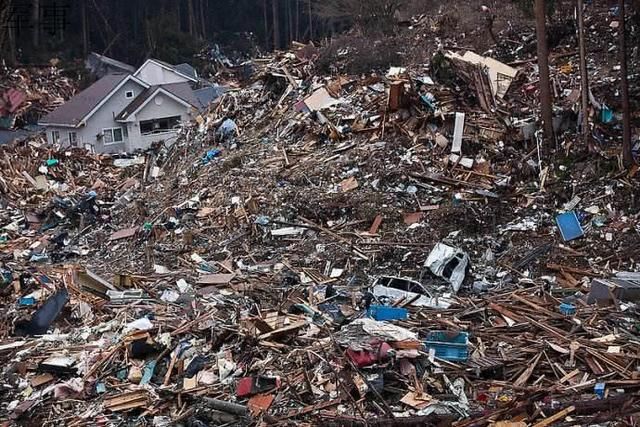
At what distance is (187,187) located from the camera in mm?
14070

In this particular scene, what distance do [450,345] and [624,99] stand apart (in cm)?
556

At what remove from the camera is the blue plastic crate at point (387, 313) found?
8.25 m

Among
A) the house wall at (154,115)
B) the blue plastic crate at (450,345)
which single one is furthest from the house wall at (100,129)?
the blue plastic crate at (450,345)

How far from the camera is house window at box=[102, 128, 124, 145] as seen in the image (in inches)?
1001

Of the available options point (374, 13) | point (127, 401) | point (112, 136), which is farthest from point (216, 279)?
point (112, 136)

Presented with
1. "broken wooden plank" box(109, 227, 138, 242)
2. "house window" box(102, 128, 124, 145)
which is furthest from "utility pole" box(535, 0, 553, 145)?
"house window" box(102, 128, 124, 145)

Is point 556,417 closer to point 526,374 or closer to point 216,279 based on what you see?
point 526,374

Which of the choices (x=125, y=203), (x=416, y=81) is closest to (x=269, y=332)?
(x=416, y=81)

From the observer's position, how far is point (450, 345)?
7.29 m

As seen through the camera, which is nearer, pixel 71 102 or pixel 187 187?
pixel 187 187

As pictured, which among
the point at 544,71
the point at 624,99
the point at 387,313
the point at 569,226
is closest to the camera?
the point at 387,313

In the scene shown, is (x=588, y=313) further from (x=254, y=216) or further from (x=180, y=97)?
(x=180, y=97)

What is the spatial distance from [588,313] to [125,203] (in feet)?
33.1

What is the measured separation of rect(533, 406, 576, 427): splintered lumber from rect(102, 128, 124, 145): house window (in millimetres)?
21675
